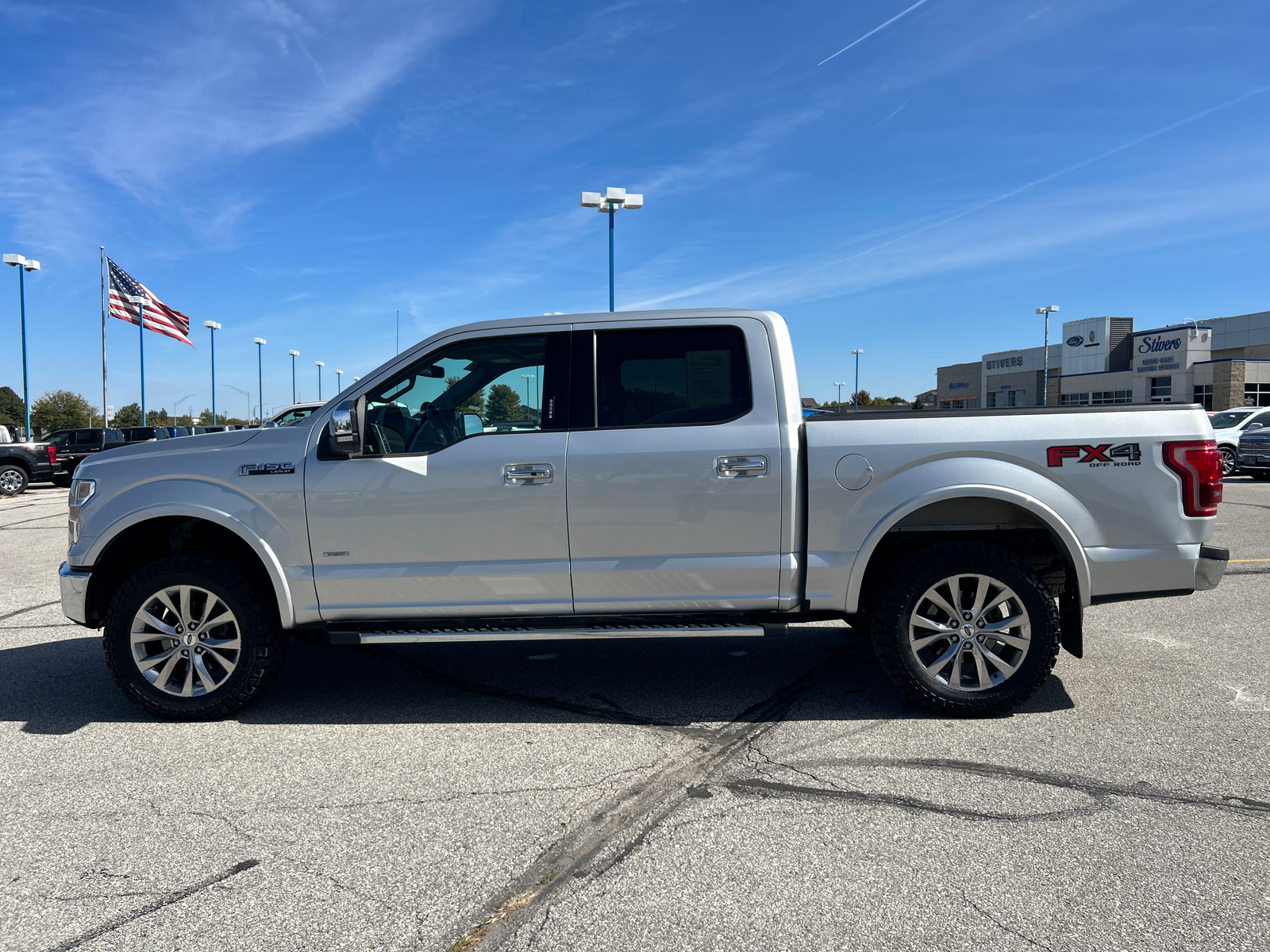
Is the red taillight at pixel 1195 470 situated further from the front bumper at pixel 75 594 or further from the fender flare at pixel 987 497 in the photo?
the front bumper at pixel 75 594

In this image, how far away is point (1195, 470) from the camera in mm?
4375

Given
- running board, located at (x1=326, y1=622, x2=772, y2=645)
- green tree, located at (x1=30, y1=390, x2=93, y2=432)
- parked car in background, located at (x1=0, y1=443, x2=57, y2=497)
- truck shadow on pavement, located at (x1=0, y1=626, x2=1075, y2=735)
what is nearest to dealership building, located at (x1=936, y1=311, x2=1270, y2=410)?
parked car in background, located at (x1=0, y1=443, x2=57, y2=497)

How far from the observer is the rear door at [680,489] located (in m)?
4.41

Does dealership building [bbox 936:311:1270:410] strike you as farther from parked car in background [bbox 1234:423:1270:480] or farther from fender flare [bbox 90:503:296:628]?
fender flare [bbox 90:503:296:628]

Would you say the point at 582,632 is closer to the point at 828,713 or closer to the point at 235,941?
the point at 828,713

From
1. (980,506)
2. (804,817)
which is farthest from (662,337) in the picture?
(804,817)

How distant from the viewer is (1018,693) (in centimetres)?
441

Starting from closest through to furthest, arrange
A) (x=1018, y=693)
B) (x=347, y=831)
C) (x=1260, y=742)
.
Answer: (x=347, y=831) → (x=1260, y=742) → (x=1018, y=693)

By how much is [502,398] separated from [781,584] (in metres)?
1.80

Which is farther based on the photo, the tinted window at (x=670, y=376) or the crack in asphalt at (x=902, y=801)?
the tinted window at (x=670, y=376)

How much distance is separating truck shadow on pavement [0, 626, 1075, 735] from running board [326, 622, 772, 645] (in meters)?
0.45

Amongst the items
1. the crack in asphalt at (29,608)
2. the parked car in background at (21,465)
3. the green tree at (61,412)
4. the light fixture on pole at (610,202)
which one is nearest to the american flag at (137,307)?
the parked car in background at (21,465)

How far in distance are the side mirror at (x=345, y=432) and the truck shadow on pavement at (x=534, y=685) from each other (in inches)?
56.4

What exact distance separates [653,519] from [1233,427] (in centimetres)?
2326
